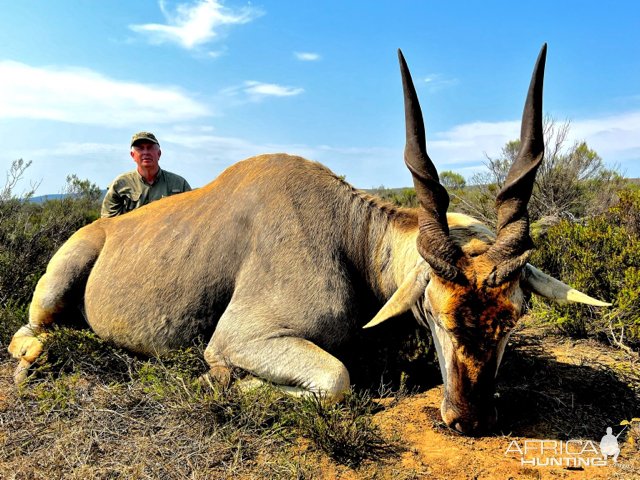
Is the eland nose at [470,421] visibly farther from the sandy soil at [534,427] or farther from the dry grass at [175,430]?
the dry grass at [175,430]

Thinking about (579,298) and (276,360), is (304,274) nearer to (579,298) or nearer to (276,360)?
(276,360)

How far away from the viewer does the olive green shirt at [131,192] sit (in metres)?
8.11

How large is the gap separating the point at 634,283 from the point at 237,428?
14.8 ft

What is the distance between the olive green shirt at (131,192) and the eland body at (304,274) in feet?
7.57

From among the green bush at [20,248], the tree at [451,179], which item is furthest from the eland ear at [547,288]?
the tree at [451,179]

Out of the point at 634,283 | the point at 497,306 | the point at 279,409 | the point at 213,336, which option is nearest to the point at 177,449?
the point at 279,409

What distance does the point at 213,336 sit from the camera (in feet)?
14.8

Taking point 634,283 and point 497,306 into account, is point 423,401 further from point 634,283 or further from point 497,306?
point 634,283

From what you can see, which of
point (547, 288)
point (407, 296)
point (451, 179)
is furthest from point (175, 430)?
point (451, 179)

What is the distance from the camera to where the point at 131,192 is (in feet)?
26.9

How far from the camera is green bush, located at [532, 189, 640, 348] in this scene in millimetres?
5641

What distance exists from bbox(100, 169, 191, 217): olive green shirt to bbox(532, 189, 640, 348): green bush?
228 inches

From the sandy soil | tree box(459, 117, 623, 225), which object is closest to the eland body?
the sandy soil

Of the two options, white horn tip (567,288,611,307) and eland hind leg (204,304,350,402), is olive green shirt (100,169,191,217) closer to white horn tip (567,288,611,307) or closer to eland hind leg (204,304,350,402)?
eland hind leg (204,304,350,402)
